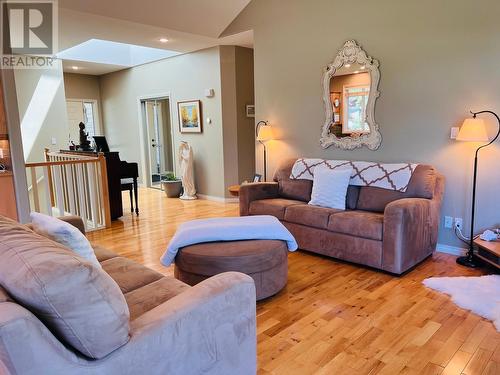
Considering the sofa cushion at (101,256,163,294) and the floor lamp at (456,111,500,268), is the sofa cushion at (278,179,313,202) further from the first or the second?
the sofa cushion at (101,256,163,294)

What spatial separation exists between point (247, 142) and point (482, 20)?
3925 mm

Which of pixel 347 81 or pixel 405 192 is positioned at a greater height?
pixel 347 81

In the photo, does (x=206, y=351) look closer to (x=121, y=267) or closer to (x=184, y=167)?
(x=121, y=267)

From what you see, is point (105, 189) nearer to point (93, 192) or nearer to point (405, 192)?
point (93, 192)

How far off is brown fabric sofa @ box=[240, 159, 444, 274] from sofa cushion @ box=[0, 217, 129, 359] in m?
2.41

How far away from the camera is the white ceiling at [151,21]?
4223 mm

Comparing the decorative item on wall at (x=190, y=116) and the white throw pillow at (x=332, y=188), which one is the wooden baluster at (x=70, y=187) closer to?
the decorative item on wall at (x=190, y=116)

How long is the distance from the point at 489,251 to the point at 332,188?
142cm

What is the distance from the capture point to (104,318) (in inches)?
42.5

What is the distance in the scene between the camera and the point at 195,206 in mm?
6047

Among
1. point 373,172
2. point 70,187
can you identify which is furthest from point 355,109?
point 70,187

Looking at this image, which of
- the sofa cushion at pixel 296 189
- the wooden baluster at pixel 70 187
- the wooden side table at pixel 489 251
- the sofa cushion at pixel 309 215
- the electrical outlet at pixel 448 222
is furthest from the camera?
the wooden baluster at pixel 70 187

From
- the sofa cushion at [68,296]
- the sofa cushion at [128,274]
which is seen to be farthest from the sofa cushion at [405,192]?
the sofa cushion at [68,296]

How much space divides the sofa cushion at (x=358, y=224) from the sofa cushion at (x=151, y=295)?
186 cm
